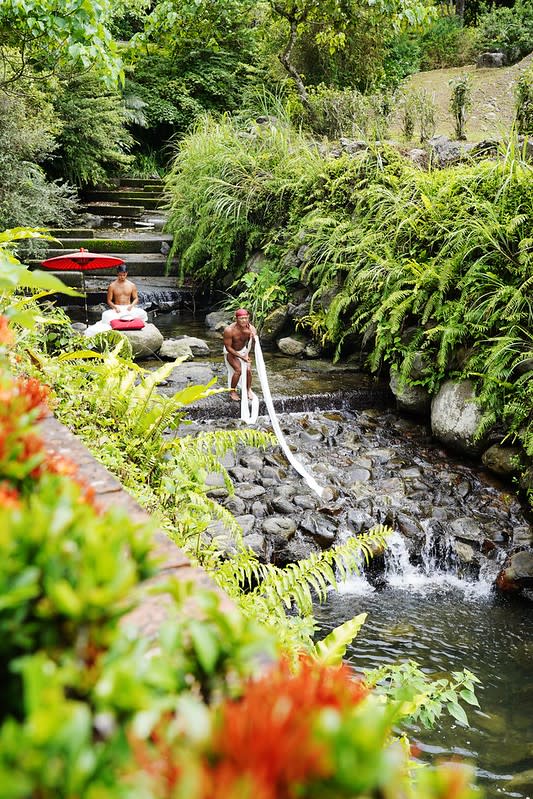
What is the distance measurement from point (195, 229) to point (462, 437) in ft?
26.6

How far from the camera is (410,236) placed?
8.84 metres

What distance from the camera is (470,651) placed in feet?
16.6

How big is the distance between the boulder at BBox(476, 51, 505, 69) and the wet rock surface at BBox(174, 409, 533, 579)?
705 inches

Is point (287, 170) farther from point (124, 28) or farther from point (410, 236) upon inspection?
point (124, 28)

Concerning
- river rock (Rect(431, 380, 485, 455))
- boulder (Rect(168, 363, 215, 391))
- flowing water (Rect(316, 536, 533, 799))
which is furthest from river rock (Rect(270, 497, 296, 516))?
boulder (Rect(168, 363, 215, 391))

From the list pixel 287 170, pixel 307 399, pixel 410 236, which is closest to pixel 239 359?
pixel 307 399

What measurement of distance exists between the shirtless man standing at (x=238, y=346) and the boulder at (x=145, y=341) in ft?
6.20

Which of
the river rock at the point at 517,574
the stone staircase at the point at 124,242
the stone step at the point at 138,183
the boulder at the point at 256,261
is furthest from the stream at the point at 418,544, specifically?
the stone step at the point at 138,183

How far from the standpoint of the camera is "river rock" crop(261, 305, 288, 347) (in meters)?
11.3

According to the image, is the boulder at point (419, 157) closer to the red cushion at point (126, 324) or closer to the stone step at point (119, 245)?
the red cushion at point (126, 324)

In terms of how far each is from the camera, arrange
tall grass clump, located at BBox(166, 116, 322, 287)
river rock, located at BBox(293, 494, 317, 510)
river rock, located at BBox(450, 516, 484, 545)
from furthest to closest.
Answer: tall grass clump, located at BBox(166, 116, 322, 287), river rock, located at BBox(293, 494, 317, 510), river rock, located at BBox(450, 516, 484, 545)

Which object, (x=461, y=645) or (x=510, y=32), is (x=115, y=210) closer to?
(x=510, y=32)

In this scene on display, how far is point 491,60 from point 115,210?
1287 centimetres

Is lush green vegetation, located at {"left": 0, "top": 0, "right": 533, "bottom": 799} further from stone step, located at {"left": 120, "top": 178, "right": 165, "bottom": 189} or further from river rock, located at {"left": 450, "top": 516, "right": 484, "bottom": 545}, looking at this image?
river rock, located at {"left": 450, "top": 516, "right": 484, "bottom": 545}
